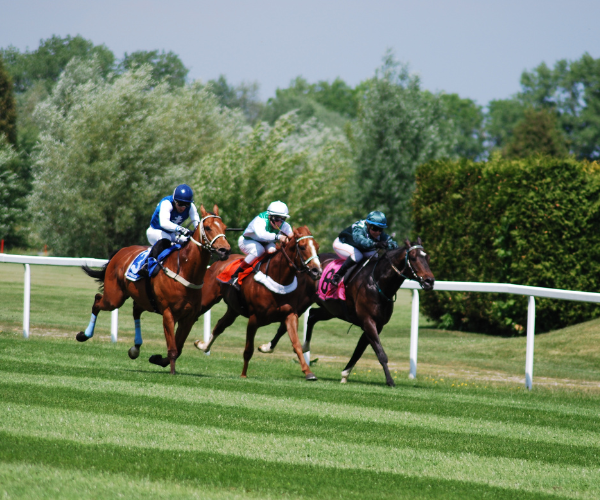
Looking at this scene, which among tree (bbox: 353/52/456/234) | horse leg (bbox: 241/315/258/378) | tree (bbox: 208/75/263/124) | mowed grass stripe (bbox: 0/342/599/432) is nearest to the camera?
mowed grass stripe (bbox: 0/342/599/432)

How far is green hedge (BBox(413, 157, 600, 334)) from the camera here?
15461 mm

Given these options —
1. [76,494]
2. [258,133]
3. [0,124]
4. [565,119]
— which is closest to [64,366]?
[76,494]

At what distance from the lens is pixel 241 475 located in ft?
15.2

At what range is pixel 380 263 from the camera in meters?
10.2

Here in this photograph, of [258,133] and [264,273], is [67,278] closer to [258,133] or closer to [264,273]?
[264,273]

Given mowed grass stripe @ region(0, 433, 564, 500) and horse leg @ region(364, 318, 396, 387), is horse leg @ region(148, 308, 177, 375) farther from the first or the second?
mowed grass stripe @ region(0, 433, 564, 500)

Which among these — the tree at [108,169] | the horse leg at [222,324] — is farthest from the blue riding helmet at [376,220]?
the tree at [108,169]

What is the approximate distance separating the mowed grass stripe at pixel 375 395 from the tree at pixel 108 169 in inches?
819

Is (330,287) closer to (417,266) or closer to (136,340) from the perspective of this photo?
(417,266)

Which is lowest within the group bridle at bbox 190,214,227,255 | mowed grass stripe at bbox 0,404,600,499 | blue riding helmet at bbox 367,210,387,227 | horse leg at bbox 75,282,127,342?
mowed grass stripe at bbox 0,404,600,499

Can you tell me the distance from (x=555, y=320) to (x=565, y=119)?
180 ft

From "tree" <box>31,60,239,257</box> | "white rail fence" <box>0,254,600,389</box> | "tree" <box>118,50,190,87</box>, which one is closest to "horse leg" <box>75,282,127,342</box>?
"white rail fence" <box>0,254,600,389</box>

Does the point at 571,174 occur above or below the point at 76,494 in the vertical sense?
above

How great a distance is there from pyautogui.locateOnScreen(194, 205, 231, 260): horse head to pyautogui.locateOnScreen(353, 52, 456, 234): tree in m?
27.1
